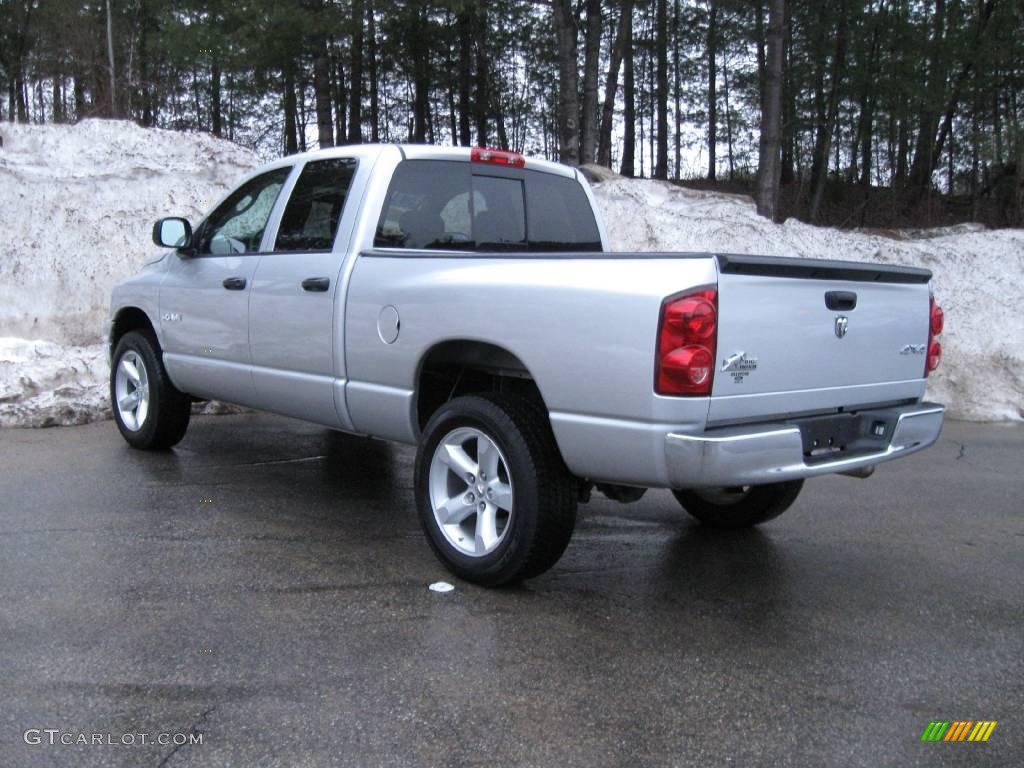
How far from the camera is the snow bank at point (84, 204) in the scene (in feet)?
37.2

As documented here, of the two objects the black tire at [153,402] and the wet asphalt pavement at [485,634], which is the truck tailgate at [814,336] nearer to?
the wet asphalt pavement at [485,634]

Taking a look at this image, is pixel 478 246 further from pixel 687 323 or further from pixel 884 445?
pixel 884 445

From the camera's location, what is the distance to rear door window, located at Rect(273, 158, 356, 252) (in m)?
5.24

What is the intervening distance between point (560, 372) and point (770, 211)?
1208 cm

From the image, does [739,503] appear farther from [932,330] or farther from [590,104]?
[590,104]

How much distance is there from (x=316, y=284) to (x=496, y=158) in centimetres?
126

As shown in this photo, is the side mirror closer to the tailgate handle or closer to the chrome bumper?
the chrome bumper

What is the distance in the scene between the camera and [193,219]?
12.5m

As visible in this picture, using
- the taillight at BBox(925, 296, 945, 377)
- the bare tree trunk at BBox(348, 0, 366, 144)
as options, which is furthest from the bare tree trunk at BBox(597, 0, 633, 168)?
the taillight at BBox(925, 296, 945, 377)

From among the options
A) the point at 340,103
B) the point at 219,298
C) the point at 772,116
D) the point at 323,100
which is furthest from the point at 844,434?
the point at 340,103

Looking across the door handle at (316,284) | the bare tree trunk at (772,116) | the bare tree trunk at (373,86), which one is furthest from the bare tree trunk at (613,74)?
the door handle at (316,284)

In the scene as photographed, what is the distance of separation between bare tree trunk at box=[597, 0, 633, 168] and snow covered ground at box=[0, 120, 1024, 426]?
7.94 meters

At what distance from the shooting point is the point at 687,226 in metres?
12.8

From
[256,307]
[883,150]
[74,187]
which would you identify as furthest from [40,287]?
[883,150]
